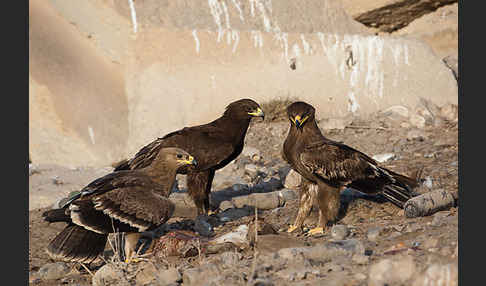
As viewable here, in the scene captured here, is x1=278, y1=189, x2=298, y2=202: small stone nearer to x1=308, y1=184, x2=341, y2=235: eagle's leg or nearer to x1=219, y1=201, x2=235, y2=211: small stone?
x1=219, y1=201, x2=235, y2=211: small stone

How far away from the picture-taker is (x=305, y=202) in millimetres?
7480

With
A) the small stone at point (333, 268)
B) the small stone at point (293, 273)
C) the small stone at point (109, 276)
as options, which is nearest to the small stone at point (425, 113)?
the small stone at point (333, 268)

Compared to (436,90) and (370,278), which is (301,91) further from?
(370,278)

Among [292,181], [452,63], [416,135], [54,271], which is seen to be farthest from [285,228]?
[452,63]

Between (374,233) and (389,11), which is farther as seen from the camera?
(389,11)

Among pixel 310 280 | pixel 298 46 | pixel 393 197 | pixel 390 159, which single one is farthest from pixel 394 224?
pixel 298 46

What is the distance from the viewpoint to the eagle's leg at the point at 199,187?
829 cm

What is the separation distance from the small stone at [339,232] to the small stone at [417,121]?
22.9 ft

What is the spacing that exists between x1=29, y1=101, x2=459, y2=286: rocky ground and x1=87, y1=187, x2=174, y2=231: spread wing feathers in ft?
1.23

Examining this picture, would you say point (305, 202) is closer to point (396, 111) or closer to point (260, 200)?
point (260, 200)

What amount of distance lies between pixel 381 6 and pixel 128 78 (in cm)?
688

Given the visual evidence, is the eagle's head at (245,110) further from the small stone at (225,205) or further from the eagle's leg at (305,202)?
the eagle's leg at (305,202)

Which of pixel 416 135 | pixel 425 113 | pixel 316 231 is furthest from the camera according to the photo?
pixel 425 113

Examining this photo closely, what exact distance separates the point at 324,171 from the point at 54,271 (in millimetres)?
3212
